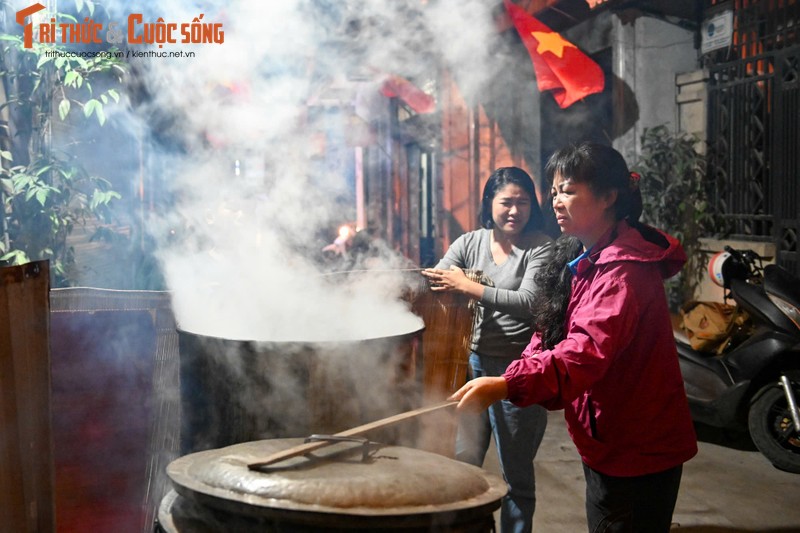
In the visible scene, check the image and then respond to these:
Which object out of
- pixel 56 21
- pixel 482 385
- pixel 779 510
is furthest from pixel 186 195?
pixel 779 510

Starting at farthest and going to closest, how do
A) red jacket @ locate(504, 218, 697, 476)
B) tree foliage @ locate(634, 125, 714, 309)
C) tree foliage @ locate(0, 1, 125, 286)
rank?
1. tree foliage @ locate(634, 125, 714, 309)
2. tree foliage @ locate(0, 1, 125, 286)
3. red jacket @ locate(504, 218, 697, 476)

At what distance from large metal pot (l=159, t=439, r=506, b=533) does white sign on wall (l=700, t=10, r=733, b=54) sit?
7.52 metres

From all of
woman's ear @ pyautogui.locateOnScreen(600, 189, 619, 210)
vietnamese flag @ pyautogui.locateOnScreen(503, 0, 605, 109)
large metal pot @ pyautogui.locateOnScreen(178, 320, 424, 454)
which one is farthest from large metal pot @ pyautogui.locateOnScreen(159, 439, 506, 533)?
vietnamese flag @ pyautogui.locateOnScreen(503, 0, 605, 109)

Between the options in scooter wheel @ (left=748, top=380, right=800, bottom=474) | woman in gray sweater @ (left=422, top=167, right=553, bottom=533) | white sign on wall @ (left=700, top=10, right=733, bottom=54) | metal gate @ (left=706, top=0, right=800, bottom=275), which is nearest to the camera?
woman in gray sweater @ (left=422, top=167, right=553, bottom=533)

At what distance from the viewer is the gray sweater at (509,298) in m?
3.80

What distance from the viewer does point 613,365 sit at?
100 inches

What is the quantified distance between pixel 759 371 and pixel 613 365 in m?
3.84

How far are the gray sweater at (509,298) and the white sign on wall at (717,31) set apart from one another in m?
5.71

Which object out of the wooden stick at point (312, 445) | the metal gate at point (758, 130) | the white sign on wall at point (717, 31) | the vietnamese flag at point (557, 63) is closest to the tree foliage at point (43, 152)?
the wooden stick at point (312, 445)

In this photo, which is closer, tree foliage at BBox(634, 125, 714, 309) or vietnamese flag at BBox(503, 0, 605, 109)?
vietnamese flag at BBox(503, 0, 605, 109)

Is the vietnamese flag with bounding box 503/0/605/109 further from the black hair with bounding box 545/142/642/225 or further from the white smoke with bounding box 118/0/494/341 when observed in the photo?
the black hair with bounding box 545/142/642/225

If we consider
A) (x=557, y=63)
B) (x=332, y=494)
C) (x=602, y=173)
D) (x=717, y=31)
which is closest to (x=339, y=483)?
(x=332, y=494)

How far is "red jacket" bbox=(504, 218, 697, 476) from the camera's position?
95.7 inches

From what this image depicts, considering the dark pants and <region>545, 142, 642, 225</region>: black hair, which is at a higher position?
<region>545, 142, 642, 225</region>: black hair
